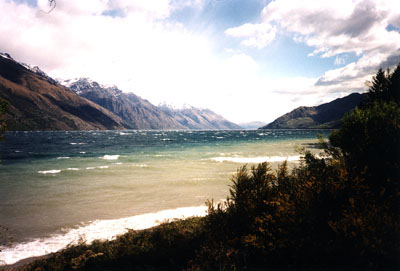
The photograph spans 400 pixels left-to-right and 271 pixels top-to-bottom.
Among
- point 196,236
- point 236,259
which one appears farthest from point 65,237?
point 236,259

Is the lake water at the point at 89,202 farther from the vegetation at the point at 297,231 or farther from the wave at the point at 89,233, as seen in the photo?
the vegetation at the point at 297,231

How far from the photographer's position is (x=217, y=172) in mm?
27297

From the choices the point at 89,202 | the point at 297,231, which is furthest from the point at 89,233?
the point at 297,231

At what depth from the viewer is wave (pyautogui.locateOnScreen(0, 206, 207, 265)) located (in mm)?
9513

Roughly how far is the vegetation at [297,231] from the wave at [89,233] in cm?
154

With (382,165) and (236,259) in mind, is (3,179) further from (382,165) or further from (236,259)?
(382,165)

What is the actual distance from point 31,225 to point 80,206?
3487mm

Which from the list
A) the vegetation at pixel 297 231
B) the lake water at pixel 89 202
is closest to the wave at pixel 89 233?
the lake water at pixel 89 202

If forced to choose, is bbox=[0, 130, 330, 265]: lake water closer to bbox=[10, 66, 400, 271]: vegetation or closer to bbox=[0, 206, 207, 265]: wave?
bbox=[0, 206, 207, 265]: wave

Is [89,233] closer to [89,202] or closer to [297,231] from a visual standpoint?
[89,202]

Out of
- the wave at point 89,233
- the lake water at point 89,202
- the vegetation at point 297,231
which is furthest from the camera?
the lake water at point 89,202

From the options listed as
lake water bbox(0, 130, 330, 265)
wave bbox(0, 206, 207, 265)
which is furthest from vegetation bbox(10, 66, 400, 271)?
lake water bbox(0, 130, 330, 265)

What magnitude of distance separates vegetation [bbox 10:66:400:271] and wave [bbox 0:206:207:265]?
1545 mm

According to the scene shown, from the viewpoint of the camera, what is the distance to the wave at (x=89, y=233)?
375 inches
